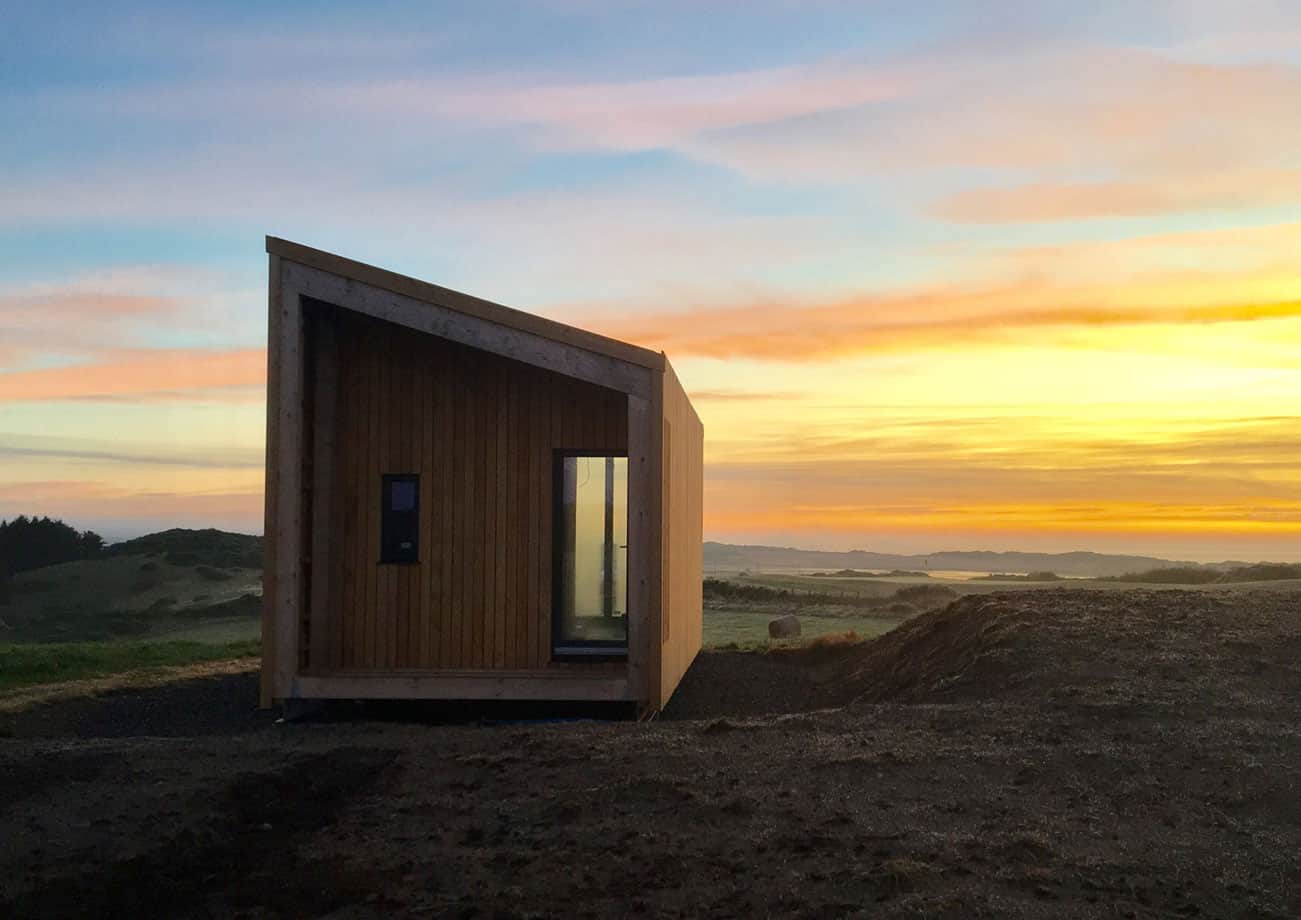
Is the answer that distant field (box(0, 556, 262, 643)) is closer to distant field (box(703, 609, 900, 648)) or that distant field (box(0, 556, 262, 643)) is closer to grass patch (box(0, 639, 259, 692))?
grass patch (box(0, 639, 259, 692))

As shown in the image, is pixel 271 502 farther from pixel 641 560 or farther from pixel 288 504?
pixel 641 560

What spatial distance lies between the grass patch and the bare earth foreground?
5.14m

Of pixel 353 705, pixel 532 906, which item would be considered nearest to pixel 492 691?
pixel 353 705

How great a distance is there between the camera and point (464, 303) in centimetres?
1020

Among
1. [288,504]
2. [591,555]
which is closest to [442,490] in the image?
[288,504]

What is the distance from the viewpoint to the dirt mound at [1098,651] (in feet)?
27.6

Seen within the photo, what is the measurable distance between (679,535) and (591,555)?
1.43m

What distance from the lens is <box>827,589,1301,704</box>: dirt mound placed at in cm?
842

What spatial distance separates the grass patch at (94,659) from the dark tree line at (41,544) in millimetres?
19511

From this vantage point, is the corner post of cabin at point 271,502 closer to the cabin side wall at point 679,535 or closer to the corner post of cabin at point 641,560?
the corner post of cabin at point 641,560

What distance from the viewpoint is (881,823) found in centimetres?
568

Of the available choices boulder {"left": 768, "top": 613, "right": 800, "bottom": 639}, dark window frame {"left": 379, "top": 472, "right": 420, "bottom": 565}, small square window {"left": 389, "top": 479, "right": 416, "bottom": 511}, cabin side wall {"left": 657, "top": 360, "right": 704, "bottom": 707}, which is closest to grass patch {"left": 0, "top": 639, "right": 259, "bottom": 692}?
dark window frame {"left": 379, "top": 472, "right": 420, "bottom": 565}

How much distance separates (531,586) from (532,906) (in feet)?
20.3

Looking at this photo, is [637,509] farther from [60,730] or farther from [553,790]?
[60,730]
